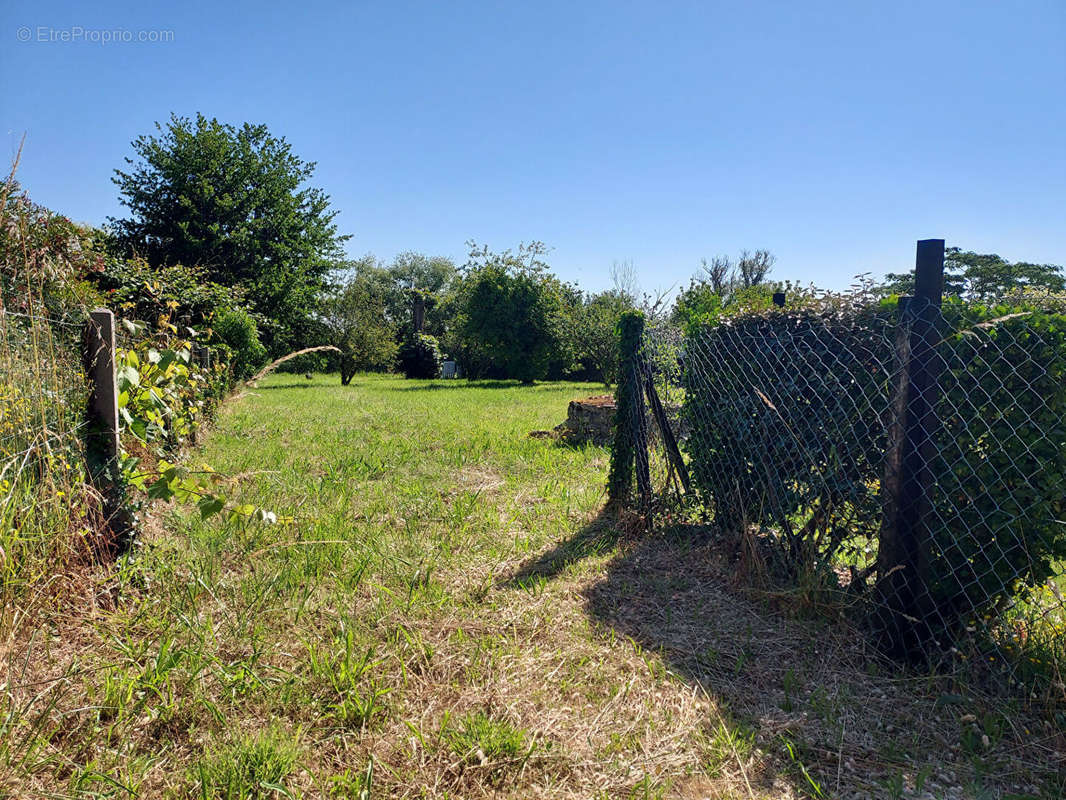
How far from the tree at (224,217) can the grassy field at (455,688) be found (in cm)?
1923

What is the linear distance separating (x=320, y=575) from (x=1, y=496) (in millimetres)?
1339

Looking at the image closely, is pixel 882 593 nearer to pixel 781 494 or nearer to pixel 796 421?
pixel 781 494

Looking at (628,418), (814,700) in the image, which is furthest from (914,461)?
(628,418)

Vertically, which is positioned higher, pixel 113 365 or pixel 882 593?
pixel 113 365

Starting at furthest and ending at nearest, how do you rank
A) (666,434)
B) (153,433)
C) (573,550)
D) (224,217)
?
1. (224,217)
2. (666,434)
3. (573,550)
4. (153,433)

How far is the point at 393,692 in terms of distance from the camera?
2105mm

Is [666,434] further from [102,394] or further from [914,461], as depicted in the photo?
[102,394]

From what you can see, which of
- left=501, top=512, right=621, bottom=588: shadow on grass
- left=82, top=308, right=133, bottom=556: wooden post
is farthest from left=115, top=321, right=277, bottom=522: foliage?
left=501, top=512, right=621, bottom=588: shadow on grass

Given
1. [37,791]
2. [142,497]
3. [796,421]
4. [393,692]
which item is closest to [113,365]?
[142,497]

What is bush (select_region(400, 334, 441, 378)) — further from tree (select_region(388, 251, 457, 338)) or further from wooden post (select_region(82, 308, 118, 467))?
wooden post (select_region(82, 308, 118, 467))

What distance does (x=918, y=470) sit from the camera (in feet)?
7.73

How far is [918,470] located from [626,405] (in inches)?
85.0

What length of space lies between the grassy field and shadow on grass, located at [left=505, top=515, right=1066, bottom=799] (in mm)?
10

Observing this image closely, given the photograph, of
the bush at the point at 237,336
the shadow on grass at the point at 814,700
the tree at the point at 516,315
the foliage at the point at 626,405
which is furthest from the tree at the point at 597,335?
the shadow on grass at the point at 814,700
